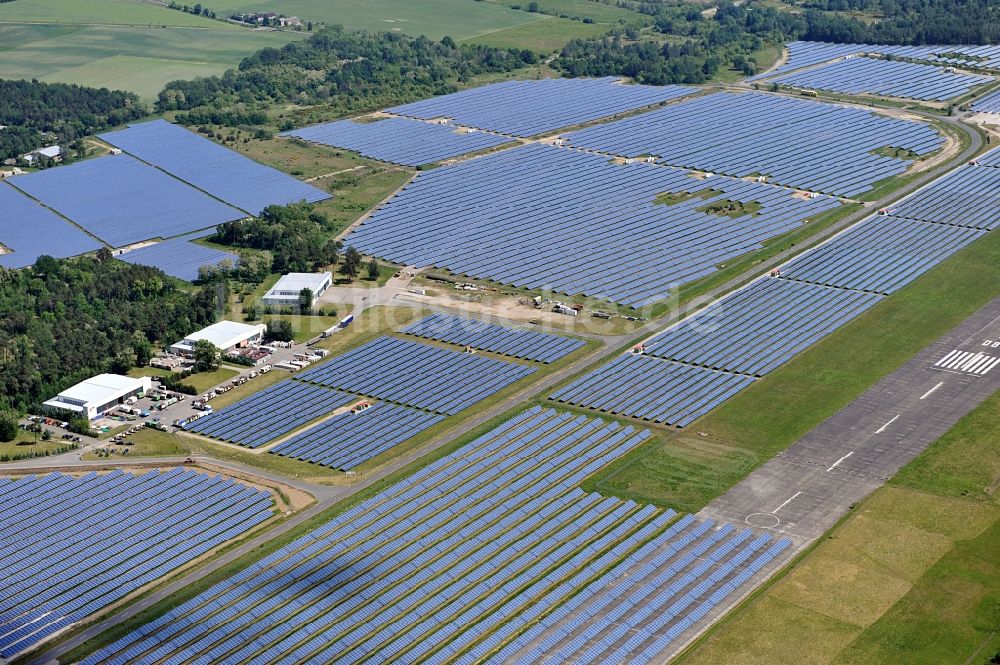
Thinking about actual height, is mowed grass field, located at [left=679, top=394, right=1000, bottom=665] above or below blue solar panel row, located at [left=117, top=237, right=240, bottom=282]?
below

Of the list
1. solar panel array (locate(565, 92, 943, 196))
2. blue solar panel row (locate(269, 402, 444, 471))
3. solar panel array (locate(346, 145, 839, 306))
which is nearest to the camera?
blue solar panel row (locate(269, 402, 444, 471))

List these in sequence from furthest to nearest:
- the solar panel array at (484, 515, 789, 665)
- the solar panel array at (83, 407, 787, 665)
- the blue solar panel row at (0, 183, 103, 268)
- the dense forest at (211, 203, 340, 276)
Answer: the blue solar panel row at (0, 183, 103, 268) < the dense forest at (211, 203, 340, 276) < the solar panel array at (83, 407, 787, 665) < the solar panel array at (484, 515, 789, 665)

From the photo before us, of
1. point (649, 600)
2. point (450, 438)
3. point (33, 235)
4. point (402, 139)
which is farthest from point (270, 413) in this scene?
point (402, 139)

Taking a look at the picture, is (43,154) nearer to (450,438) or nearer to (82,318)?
(82,318)

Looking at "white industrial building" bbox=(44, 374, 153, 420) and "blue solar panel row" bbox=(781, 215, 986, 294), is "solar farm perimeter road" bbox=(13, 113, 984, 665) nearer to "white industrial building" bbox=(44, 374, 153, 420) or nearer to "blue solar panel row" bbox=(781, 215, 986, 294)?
"blue solar panel row" bbox=(781, 215, 986, 294)

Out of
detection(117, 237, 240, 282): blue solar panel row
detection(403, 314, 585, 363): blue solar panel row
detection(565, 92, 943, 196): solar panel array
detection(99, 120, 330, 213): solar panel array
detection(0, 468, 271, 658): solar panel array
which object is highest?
detection(565, 92, 943, 196): solar panel array

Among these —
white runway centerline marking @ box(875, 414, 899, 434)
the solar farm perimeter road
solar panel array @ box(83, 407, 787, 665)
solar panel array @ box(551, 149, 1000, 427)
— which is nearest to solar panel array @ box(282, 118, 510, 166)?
the solar farm perimeter road
